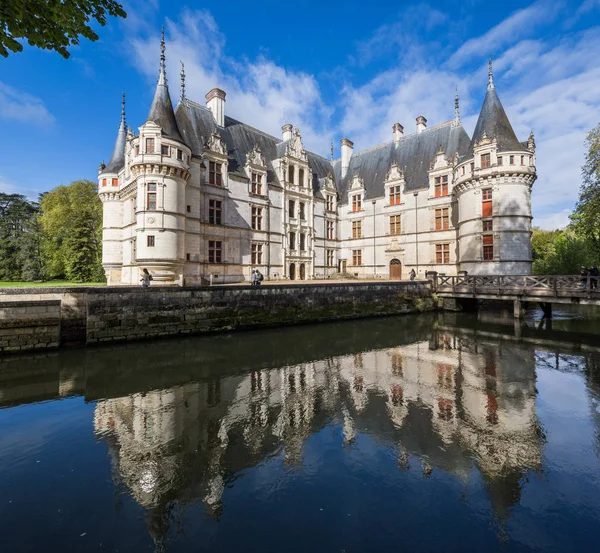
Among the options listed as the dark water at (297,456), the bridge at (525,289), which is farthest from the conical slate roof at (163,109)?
the bridge at (525,289)

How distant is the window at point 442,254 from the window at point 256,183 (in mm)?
14645

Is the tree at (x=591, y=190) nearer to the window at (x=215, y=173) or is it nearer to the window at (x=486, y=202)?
the window at (x=486, y=202)

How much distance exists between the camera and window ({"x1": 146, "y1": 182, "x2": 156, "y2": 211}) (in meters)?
17.4

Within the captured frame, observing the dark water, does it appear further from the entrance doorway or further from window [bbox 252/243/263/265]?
the entrance doorway

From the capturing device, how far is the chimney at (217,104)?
76.9 ft

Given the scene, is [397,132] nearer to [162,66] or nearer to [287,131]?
[287,131]

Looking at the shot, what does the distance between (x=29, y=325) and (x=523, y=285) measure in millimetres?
21829

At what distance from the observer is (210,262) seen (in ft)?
69.6

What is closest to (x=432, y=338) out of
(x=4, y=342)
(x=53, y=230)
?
(x=4, y=342)

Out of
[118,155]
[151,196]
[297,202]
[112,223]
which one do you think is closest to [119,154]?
[118,155]

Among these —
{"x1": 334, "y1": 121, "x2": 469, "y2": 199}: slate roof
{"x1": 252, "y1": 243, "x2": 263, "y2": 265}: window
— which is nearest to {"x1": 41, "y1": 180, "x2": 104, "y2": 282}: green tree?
{"x1": 252, "y1": 243, "x2": 263, "y2": 265}: window

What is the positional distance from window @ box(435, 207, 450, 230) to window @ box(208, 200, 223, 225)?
1671 cm

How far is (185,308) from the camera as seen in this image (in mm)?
13008

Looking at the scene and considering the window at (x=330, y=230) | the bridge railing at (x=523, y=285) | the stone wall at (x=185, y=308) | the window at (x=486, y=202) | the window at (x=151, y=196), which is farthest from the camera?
the window at (x=330, y=230)
